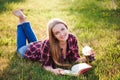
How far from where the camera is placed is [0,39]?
636cm

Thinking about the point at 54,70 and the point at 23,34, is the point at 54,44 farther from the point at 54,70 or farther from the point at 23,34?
the point at 23,34

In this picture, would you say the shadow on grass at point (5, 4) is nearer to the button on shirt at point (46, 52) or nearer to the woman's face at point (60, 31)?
the button on shirt at point (46, 52)

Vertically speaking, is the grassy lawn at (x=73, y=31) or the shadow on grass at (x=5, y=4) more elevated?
the shadow on grass at (x=5, y=4)

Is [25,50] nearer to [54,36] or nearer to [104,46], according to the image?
[54,36]

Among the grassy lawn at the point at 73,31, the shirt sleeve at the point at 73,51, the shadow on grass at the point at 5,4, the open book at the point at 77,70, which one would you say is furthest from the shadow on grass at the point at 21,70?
the shadow on grass at the point at 5,4

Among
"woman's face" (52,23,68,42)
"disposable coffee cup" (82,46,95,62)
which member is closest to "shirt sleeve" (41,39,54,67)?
"woman's face" (52,23,68,42)

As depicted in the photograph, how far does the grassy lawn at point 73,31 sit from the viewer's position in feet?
14.9

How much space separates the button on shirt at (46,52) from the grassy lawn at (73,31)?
5.4 inches

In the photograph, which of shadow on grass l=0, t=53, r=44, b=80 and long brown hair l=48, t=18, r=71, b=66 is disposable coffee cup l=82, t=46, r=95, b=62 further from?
shadow on grass l=0, t=53, r=44, b=80

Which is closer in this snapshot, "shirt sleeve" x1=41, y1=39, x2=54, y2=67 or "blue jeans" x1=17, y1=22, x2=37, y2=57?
"shirt sleeve" x1=41, y1=39, x2=54, y2=67

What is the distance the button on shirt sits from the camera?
468 cm

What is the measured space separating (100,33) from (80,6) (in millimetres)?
3234

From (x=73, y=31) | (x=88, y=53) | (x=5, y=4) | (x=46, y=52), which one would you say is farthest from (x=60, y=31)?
(x=5, y=4)

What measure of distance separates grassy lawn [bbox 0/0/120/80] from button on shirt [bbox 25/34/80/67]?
0.14 m
